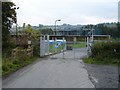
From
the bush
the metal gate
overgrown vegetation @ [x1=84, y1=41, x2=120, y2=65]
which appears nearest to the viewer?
overgrown vegetation @ [x1=84, y1=41, x2=120, y2=65]

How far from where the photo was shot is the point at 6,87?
1286cm

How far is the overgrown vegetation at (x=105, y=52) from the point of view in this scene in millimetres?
29373

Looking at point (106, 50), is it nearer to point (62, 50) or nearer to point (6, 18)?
point (6, 18)

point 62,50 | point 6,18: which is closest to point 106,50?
point 6,18

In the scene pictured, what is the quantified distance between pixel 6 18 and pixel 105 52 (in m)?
10.5

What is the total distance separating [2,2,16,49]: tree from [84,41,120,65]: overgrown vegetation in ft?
26.6

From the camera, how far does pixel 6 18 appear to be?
101ft

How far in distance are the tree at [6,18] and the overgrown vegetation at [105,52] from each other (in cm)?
809

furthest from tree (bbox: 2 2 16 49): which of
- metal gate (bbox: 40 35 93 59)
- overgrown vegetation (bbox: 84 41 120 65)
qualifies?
overgrown vegetation (bbox: 84 41 120 65)

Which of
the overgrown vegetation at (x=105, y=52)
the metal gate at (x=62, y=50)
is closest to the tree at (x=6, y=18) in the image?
the metal gate at (x=62, y=50)

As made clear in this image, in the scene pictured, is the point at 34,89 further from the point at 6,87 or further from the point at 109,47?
the point at 109,47

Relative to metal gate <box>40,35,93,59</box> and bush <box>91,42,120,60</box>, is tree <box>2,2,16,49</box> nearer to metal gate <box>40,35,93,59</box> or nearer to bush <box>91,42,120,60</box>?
metal gate <box>40,35,93,59</box>

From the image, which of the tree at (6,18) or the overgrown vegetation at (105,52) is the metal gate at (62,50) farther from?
the tree at (6,18)

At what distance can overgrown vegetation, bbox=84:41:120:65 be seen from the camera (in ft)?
96.4
